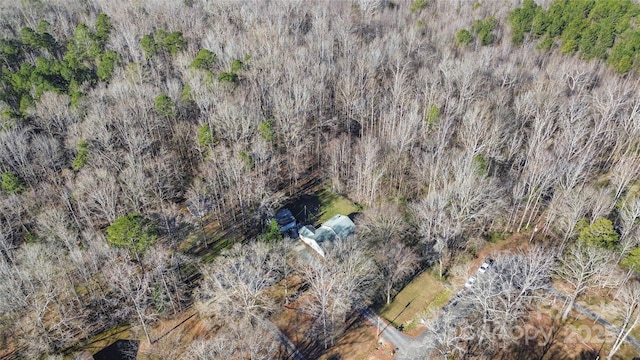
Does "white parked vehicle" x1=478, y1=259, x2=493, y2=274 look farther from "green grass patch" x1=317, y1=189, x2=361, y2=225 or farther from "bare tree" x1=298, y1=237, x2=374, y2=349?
"green grass patch" x1=317, y1=189, x2=361, y2=225

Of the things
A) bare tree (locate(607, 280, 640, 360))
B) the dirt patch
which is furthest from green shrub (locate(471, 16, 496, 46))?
the dirt patch

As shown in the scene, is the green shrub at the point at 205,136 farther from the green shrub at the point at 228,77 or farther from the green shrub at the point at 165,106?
the green shrub at the point at 228,77

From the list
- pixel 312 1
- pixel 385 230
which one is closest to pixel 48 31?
pixel 312 1

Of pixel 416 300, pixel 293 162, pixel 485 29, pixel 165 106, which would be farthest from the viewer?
pixel 485 29

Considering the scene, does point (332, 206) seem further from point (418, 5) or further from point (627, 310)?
point (418, 5)

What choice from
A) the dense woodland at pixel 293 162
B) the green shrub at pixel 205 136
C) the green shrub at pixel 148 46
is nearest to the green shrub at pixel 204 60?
the dense woodland at pixel 293 162

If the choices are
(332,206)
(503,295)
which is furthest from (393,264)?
(332,206)

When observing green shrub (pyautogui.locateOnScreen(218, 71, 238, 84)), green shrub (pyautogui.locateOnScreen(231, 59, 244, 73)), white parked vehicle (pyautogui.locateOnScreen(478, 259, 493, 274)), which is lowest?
white parked vehicle (pyautogui.locateOnScreen(478, 259, 493, 274))
